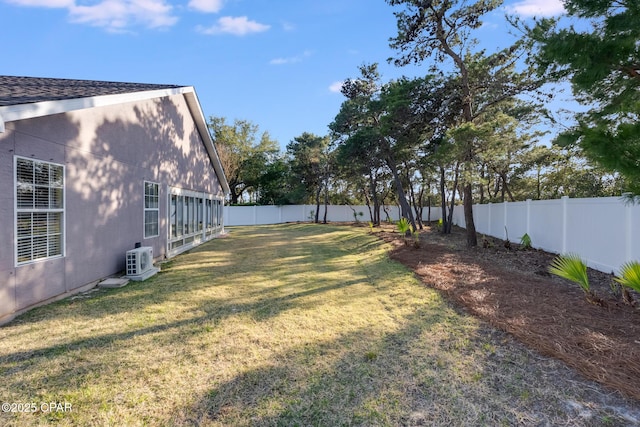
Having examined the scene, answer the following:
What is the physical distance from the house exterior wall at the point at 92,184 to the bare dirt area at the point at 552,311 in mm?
6488

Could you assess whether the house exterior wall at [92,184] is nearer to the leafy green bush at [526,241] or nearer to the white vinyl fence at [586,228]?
the white vinyl fence at [586,228]

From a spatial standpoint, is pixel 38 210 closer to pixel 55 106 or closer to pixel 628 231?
pixel 55 106

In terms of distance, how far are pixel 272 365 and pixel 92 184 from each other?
5185 mm

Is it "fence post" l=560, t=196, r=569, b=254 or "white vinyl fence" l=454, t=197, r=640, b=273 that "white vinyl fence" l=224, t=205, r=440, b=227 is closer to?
"white vinyl fence" l=454, t=197, r=640, b=273

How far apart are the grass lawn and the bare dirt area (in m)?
0.32

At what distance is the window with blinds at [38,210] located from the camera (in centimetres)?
431

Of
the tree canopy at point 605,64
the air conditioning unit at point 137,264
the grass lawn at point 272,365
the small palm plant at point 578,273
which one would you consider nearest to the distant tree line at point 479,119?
the tree canopy at point 605,64

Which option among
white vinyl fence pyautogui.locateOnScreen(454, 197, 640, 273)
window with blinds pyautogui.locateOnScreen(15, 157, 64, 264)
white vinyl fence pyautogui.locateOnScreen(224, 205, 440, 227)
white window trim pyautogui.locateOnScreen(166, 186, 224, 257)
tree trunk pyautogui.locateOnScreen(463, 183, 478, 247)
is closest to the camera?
window with blinds pyautogui.locateOnScreen(15, 157, 64, 264)

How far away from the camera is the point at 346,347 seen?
136 inches

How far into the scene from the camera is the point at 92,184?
229 inches

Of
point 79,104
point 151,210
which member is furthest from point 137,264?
point 79,104

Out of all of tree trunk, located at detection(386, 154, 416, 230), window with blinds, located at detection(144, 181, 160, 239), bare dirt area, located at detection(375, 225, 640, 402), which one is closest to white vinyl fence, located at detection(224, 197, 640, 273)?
bare dirt area, located at detection(375, 225, 640, 402)

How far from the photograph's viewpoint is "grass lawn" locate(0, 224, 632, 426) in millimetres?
2328

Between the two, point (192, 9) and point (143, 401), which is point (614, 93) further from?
point (192, 9)
